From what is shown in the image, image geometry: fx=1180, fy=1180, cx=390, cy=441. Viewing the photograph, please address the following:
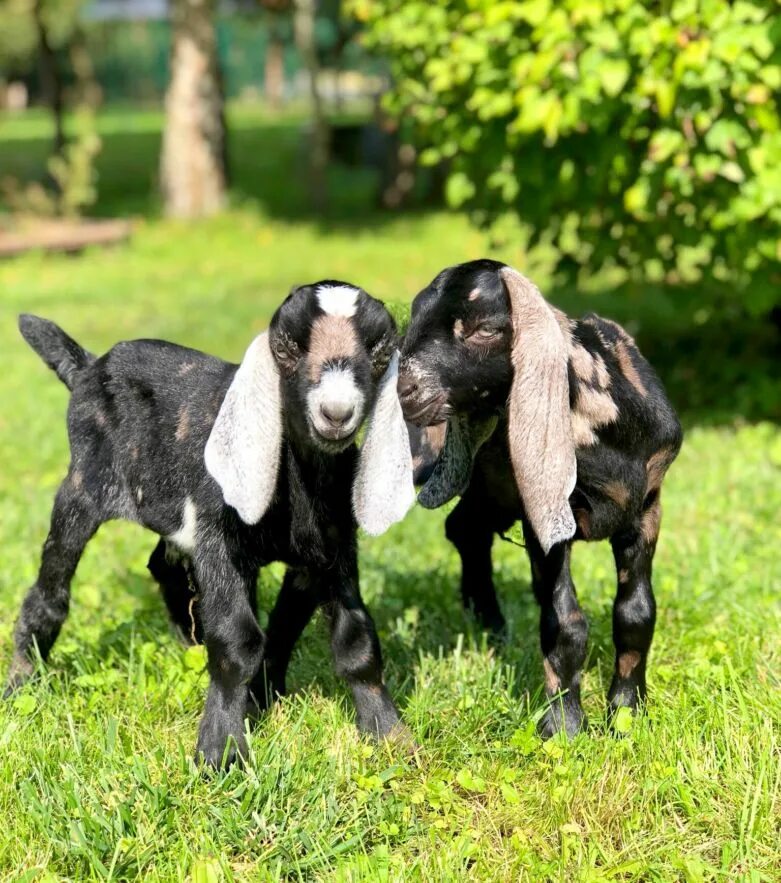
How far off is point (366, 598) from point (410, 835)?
1736 mm

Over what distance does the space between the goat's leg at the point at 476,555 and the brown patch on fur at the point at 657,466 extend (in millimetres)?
524

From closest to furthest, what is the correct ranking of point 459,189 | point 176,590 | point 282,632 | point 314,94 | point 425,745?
point 425,745, point 282,632, point 176,590, point 459,189, point 314,94

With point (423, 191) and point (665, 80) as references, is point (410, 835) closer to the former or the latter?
point (665, 80)

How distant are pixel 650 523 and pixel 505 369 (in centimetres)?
80

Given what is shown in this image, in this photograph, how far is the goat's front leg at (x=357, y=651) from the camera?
3514 mm

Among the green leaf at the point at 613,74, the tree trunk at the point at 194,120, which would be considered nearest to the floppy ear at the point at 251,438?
the green leaf at the point at 613,74

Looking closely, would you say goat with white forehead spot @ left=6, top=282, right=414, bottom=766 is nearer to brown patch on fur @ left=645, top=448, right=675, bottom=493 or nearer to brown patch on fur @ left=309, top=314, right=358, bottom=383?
brown patch on fur @ left=309, top=314, right=358, bottom=383

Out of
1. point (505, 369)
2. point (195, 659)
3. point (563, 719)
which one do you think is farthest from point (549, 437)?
point (195, 659)

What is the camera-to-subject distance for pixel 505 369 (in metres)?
3.24

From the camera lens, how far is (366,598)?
491 centimetres

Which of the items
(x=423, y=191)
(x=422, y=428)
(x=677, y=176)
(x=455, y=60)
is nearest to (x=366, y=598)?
(x=422, y=428)

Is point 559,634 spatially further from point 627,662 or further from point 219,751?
point 219,751

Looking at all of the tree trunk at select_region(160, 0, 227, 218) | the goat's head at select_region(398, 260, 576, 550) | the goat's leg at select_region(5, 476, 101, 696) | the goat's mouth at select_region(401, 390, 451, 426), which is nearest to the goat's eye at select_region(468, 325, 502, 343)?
the goat's head at select_region(398, 260, 576, 550)

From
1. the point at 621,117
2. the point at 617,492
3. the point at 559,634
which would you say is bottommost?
the point at 559,634
